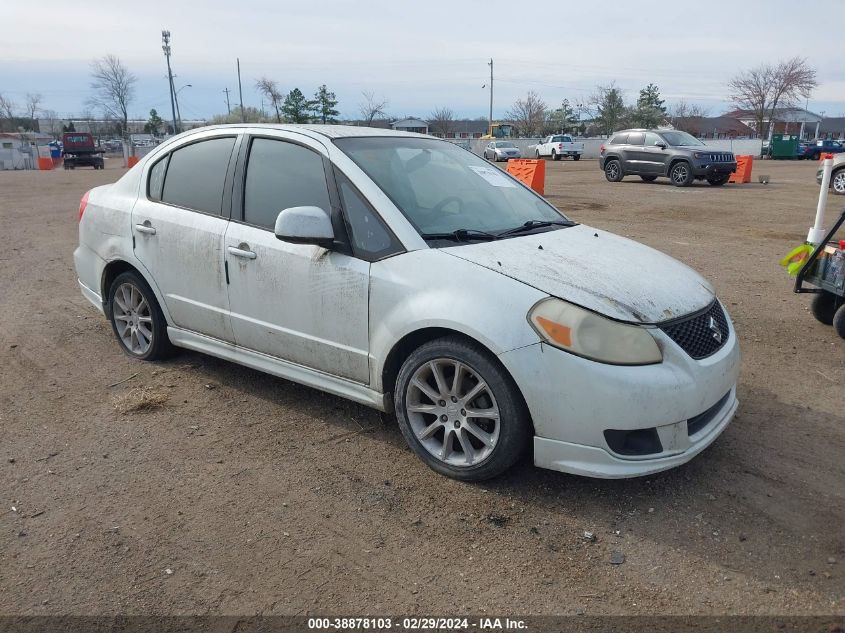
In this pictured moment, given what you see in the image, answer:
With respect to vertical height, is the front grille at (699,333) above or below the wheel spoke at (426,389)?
above

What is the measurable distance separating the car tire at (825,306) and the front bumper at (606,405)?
3.60 meters

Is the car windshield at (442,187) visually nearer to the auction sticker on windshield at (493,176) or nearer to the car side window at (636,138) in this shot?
the auction sticker on windshield at (493,176)

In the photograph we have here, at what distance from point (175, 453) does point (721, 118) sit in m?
106

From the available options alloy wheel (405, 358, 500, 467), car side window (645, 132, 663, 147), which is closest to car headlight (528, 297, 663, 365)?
alloy wheel (405, 358, 500, 467)

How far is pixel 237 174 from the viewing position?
13.9ft

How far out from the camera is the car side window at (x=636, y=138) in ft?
70.2

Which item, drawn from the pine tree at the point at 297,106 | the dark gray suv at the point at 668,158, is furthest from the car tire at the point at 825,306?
the pine tree at the point at 297,106

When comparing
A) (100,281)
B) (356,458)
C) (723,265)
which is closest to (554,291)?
(356,458)

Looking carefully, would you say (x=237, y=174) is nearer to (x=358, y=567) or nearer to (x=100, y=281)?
(x=100, y=281)

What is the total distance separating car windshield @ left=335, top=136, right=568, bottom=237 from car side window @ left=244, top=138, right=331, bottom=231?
0.76 feet

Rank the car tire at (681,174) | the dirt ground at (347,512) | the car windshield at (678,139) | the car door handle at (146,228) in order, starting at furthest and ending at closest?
the car windshield at (678,139) → the car tire at (681,174) → the car door handle at (146,228) → the dirt ground at (347,512)

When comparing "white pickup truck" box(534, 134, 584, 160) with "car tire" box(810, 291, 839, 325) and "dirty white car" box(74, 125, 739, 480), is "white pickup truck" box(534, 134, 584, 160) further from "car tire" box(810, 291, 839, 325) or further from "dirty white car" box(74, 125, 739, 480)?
"dirty white car" box(74, 125, 739, 480)

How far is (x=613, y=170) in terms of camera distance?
74.3ft

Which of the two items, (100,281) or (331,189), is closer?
(331,189)
